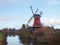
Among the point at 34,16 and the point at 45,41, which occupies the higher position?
the point at 34,16

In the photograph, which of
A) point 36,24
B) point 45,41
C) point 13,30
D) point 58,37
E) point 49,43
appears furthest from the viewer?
point 13,30

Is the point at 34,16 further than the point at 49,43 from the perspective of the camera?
Yes

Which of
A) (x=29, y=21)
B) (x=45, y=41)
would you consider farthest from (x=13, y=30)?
(x=45, y=41)

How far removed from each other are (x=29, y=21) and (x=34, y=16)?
191 inches

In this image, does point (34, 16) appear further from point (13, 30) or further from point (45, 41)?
point (13, 30)

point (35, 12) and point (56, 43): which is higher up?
point (35, 12)

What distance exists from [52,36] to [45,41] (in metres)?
4.53

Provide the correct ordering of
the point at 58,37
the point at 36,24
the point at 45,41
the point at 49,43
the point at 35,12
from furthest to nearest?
the point at 35,12 → the point at 36,24 → the point at 45,41 → the point at 49,43 → the point at 58,37

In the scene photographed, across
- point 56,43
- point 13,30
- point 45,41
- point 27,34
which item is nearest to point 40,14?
point 27,34

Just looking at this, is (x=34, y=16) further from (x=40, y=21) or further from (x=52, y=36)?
(x=52, y=36)

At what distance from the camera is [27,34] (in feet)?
232

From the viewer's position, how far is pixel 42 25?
74062 millimetres

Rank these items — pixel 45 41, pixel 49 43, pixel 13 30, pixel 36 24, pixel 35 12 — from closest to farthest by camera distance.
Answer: pixel 49 43
pixel 45 41
pixel 36 24
pixel 35 12
pixel 13 30

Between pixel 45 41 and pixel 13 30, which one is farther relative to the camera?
pixel 13 30
